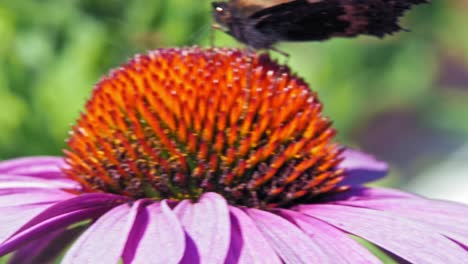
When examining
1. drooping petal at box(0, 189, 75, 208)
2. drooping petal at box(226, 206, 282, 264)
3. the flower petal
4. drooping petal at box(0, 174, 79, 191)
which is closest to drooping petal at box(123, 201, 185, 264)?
drooping petal at box(226, 206, 282, 264)

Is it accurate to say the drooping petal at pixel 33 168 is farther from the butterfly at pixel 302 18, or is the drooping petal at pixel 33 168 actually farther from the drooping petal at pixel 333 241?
the drooping petal at pixel 333 241

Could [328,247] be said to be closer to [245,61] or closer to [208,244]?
[208,244]

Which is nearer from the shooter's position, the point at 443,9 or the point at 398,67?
the point at 398,67

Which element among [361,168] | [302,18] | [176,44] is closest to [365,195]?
[361,168]

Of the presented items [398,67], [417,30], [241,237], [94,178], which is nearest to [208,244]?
[241,237]

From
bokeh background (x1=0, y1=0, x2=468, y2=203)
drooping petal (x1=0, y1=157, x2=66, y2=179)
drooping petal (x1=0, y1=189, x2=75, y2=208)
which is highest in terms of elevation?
bokeh background (x1=0, y1=0, x2=468, y2=203)

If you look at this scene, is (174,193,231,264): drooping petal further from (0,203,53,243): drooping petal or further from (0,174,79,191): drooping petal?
(0,174,79,191): drooping petal
